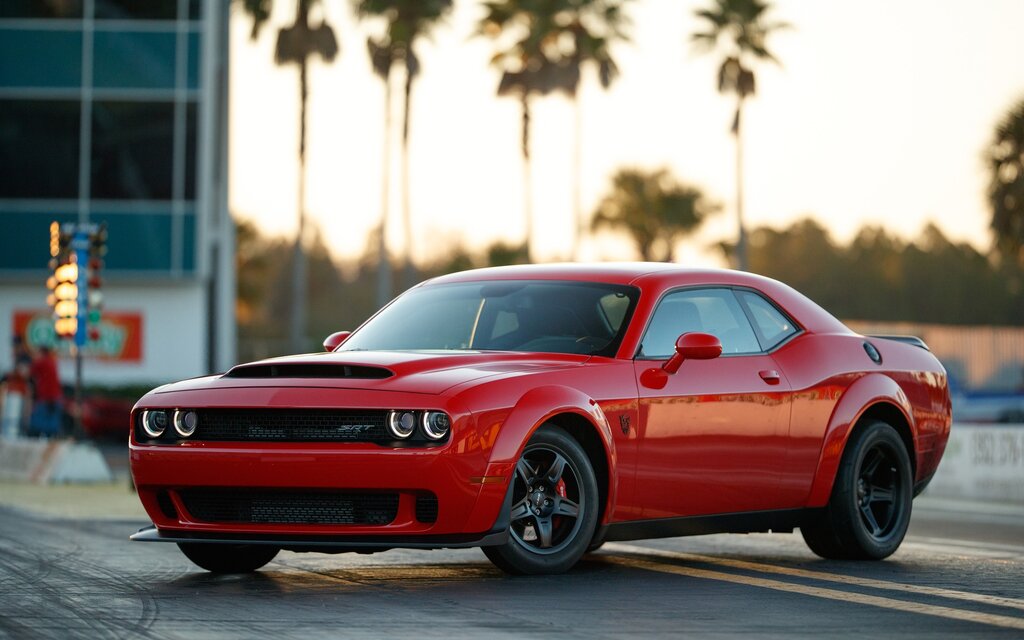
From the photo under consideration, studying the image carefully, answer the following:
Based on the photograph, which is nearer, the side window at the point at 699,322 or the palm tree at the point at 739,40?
the side window at the point at 699,322

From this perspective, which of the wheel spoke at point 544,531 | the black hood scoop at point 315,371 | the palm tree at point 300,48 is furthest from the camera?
the palm tree at point 300,48

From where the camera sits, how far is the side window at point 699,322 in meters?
9.31

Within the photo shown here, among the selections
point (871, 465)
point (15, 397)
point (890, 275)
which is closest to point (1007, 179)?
point (15, 397)

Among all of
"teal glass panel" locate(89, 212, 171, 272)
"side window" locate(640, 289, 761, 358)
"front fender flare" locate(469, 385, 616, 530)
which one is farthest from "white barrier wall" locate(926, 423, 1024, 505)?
"teal glass panel" locate(89, 212, 171, 272)

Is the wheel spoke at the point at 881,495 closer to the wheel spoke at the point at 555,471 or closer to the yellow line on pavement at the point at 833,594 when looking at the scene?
the yellow line on pavement at the point at 833,594

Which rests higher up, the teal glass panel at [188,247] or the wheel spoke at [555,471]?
the teal glass panel at [188,247]

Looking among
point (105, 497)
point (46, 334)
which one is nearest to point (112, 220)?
point (46, 334)

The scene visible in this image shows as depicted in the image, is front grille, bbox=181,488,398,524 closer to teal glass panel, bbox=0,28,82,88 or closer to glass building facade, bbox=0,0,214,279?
glass building facade, bbox=0,0,214,279

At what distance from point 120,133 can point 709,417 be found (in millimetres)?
32290

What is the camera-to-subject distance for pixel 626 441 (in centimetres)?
875

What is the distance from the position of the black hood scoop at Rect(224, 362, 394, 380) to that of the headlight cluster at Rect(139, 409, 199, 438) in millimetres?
342

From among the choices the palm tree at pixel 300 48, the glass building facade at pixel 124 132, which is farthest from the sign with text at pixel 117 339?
the palm tree at pixel 300 48

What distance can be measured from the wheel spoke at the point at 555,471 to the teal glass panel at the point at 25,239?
32.9 metres

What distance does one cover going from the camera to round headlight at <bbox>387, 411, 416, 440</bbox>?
26.1ft
